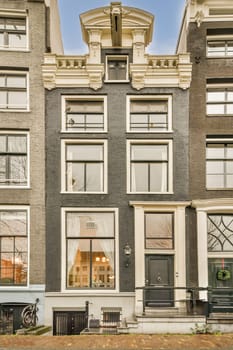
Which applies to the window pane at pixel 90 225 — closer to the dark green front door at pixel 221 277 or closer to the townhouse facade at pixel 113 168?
the townhouse facade at pixel 113 168

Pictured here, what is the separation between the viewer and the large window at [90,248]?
18.7 metres

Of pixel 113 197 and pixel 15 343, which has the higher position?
pixel 113 197

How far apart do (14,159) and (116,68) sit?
6.39 m

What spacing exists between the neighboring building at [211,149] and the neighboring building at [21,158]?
6826 mm

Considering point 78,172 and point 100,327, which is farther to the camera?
point 78,172

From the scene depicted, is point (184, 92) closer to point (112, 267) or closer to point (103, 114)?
point (103, 114)

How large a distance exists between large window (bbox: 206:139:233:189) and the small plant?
623 cm

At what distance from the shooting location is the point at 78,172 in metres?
19.3

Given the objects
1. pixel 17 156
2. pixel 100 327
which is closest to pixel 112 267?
pixel 100 327

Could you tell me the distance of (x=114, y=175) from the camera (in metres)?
19.0

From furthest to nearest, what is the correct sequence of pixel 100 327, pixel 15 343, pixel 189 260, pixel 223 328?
pixel 189 260 → pixel 100 327 → pixel 223 328 → pixel 15 343

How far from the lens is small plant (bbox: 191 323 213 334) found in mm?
15594

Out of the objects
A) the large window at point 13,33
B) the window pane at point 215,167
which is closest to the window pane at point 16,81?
the large window at point 13,33

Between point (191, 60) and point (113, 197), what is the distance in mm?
7389
